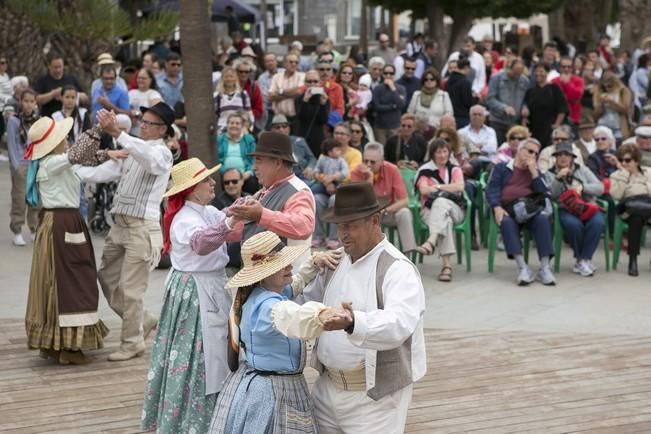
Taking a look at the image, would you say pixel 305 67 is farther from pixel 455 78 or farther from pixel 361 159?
pixel 361 159

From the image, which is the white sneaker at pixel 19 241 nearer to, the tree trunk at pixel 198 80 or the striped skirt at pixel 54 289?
the tree trunk at pixel 198 80

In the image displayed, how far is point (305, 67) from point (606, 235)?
370 inches

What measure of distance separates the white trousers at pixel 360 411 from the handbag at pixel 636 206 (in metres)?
7.30

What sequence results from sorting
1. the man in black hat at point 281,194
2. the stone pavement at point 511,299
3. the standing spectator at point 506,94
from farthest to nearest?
the standing spectator at point 506,94, the stone pavement at point 511,299, the man in black hat at point 281,194

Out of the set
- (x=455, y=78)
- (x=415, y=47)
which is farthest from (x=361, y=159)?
(x=415, y=47)

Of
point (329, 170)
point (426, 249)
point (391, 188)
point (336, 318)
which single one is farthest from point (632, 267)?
point (336, 318)

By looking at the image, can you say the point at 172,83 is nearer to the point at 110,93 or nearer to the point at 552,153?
the point at 110,93

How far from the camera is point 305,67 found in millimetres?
20203

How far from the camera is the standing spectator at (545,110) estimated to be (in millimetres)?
15414

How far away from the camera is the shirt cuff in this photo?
460 centimetres

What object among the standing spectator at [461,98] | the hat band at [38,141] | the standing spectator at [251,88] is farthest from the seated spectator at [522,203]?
the standing spectator at [251,88]

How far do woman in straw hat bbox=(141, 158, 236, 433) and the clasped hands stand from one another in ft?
4.80

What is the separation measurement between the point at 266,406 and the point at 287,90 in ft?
34.8

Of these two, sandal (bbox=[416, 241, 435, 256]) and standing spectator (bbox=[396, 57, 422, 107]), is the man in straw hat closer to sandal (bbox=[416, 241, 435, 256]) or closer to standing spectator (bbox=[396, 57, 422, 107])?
sandal (bbox=[416, 241, 435, 256])
